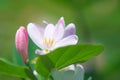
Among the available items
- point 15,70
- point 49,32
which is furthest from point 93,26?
point 15,70

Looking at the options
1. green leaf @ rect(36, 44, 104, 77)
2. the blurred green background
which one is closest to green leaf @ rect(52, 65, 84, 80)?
green leaf @ rect(36, 44, 104, 77)

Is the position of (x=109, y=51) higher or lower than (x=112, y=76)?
higher

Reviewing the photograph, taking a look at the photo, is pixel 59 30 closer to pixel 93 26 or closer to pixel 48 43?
pixel 48 43

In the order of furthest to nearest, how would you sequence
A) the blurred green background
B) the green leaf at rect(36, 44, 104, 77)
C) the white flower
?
the blurred green background → the white flower → the green leaf at rect(36, 44, 104, 77)

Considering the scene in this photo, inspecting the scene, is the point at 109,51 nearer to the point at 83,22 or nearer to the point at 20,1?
the point at 83,22

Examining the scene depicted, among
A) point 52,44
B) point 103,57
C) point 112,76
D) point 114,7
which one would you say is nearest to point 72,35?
point 52,44

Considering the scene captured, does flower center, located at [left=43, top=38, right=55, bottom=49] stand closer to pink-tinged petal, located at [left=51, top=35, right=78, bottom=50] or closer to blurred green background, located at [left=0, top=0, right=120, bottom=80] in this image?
pink-tinged petal, located at [left=51, top=35, right=78, bottom=50]

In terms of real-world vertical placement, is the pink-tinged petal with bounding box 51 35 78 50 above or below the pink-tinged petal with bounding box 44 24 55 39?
below
